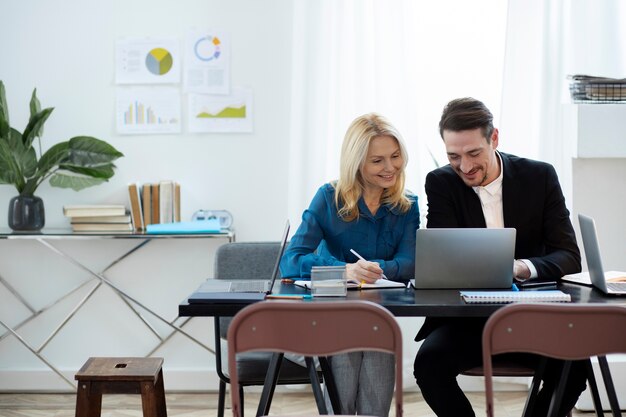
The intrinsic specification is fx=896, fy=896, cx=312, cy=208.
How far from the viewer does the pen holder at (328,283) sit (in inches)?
103

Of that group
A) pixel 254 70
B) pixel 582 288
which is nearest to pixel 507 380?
pixel 582 288

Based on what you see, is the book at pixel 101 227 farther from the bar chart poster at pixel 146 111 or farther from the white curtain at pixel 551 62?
the white curtain at pixel 551 62

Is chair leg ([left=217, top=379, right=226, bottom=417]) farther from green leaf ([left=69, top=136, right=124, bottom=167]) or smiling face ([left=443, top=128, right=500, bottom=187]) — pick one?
green leaf ([left=69, top=136, right=124, bottom=167])

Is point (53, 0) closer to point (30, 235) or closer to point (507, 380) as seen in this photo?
point (30, 235)

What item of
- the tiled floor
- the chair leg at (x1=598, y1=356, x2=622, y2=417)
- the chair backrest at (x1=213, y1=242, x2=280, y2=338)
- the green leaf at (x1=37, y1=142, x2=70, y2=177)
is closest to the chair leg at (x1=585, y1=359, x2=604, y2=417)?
the chair leg at (x1=598, y1=356, x2=622, y2=417)

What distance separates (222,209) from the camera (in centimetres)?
441

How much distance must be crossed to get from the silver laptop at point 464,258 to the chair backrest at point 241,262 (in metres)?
0.96

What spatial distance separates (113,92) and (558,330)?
9.26 feet

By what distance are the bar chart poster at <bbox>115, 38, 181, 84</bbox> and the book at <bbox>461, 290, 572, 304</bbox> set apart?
2304 millimetres

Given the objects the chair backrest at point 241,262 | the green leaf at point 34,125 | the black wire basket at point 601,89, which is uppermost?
the black wire basket at point 601,89

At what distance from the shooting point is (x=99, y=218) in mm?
4199

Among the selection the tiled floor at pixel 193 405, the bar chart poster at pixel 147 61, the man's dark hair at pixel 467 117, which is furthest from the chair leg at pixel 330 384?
the bar chart poster at pixel 147 61

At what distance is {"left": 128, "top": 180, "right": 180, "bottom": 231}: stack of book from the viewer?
423 cm

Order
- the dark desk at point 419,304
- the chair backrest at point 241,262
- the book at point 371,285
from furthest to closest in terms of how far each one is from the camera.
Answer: the chair backrest at point 241,262
the book at point 371,285
the dark desk at point 419,304
